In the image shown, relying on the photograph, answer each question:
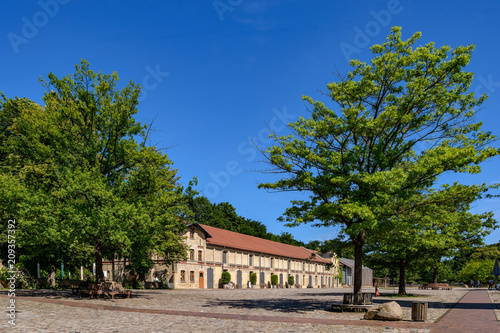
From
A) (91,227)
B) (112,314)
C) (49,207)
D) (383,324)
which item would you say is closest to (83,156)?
(49,207)

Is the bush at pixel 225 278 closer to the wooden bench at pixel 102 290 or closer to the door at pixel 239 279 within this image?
the door at pixel 239 279

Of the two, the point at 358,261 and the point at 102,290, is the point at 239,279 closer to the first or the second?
the point at 102,290

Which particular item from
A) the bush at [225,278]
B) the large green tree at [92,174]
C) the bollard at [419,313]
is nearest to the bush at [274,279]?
the bush at [225,278]

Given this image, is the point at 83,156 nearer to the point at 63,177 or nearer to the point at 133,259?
the point at 63,177

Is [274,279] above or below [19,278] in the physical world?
below

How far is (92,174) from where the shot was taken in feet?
74.0

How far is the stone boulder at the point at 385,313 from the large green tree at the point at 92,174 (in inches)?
473

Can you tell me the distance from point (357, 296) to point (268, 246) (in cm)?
5022

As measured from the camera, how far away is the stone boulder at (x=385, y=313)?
14422mm

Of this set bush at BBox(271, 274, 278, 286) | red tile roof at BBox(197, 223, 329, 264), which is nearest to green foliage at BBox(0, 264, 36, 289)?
red tile roof at BBox(197, 223, 329, 264)

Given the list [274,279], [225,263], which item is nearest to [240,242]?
[225,263]

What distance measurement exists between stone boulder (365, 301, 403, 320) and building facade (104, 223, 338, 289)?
24568 millimetres

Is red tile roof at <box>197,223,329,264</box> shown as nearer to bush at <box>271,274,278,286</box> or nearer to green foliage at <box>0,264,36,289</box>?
bush at <box>271,274,278,286</box>

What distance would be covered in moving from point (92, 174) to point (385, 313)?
1668cm
